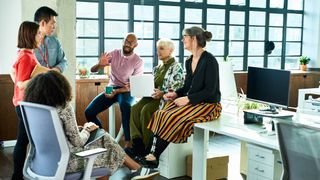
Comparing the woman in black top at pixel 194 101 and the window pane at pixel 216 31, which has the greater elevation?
the window pane at pixel 216 31

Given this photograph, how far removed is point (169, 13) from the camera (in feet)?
24.6

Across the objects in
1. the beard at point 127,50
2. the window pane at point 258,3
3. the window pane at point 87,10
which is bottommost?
the beard at point 127,50

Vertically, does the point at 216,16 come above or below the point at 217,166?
above

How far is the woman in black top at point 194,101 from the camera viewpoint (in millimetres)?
3975

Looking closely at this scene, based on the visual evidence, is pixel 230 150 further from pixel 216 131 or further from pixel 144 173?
pixel 216 131

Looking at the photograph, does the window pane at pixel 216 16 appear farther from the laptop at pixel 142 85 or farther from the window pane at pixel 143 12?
the laptop at pixel 142 85

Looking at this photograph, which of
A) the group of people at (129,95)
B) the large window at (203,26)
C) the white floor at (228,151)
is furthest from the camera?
the large window at (203,26)

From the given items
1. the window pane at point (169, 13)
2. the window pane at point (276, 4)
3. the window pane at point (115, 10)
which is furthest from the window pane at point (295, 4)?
the window pane at point (115, 10)

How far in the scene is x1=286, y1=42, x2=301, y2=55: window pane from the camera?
Answer: 9.12 m

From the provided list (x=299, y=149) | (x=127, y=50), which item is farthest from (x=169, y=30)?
(x=299, y=149)

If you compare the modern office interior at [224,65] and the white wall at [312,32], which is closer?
the modern office interior at [224,65]

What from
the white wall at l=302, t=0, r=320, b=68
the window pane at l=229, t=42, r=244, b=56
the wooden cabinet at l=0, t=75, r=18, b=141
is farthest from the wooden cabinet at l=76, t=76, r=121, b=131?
the white wall at l=302, t=0, r=320, b=68

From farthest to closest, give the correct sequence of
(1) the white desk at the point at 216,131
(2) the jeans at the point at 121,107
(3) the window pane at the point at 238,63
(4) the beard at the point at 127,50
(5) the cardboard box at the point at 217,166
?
(3) the window pane at the point at 238,63 < (4) the beard at the point at 127,50 < (2) the jeans at the point at 121,107 < (5) the cardboard box at the point at 217,166 < (1) the white desk at the point at 216,131

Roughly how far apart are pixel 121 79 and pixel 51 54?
116cm
